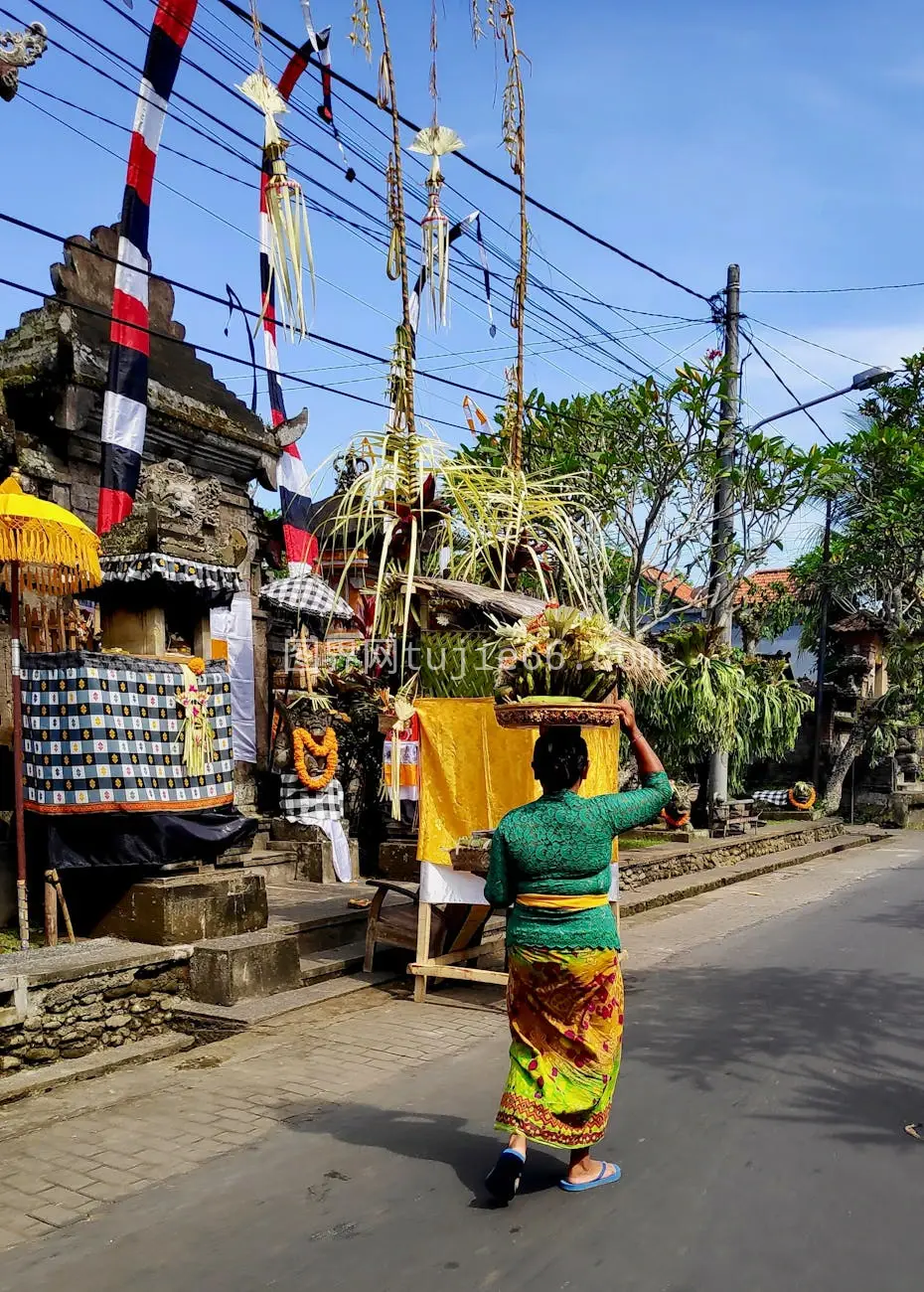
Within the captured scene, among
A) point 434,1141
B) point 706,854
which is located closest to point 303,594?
point 706,854

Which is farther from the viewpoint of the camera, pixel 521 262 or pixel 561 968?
pixel 521 262

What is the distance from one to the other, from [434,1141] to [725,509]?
12487mm

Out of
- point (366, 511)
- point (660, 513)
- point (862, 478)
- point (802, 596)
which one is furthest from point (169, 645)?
point (802, 596)

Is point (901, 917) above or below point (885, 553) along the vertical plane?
below

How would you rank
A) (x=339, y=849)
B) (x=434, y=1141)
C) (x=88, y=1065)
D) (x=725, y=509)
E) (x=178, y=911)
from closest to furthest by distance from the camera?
(x=434, y=1141), (x=88, y=1065), (x=178, y=911), (x=339, y=849), (x=725, y=509)

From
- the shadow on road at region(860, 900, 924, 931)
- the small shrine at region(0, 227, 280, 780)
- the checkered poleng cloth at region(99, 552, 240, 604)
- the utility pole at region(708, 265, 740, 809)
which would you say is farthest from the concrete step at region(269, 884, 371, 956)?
the utility pole at region(708, 265, 740, 809)

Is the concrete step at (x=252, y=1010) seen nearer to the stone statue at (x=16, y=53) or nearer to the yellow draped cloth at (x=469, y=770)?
the yellow draped cloth at (x=469, y=770)

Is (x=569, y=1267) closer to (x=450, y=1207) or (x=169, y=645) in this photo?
(x=450, y=1207)

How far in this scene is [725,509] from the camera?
52.4ft

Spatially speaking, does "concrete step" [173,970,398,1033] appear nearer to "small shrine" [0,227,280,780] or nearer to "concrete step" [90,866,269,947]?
"concrete step" [90,866,269,947]

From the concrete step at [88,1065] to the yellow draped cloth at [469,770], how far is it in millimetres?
2109

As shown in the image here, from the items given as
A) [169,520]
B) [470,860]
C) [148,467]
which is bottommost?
[470,860]

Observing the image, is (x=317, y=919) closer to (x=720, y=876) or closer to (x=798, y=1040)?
(x=798, y=1040)

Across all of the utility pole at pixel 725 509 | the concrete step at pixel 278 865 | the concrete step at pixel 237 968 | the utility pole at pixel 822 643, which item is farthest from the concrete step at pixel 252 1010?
the utility pole at pixel 822 643
